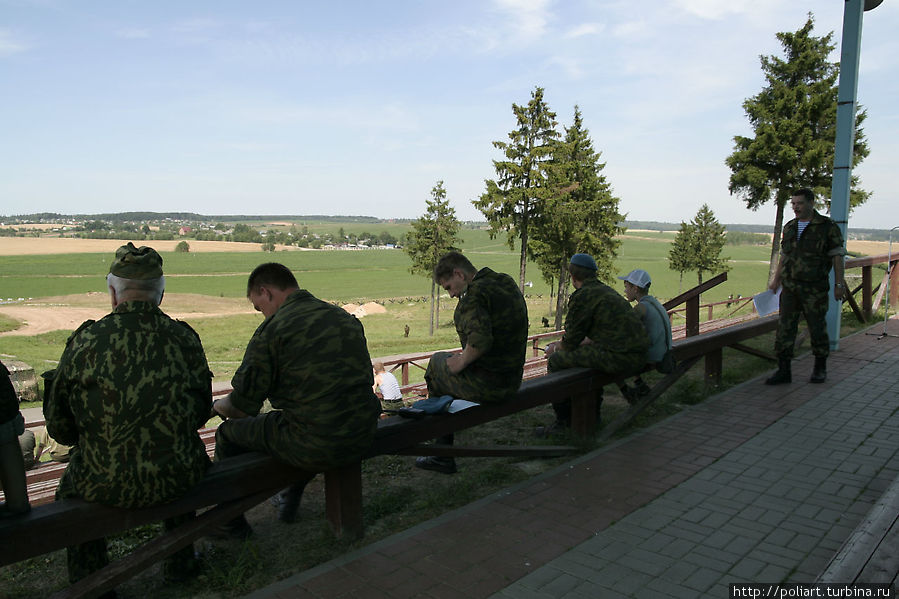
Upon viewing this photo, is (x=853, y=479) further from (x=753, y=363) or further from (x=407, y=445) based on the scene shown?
(x=753, y=363)

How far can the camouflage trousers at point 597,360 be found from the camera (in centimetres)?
479

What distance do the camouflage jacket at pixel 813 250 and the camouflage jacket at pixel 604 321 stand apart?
2467 millimetres

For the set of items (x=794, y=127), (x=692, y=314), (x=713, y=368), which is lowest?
(x=713, y=368)

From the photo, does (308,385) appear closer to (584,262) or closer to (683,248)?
(584,262)

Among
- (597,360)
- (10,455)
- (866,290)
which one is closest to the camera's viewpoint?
(10,455)

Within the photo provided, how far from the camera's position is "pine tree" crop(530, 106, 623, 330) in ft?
97.3

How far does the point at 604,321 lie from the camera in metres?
4.84

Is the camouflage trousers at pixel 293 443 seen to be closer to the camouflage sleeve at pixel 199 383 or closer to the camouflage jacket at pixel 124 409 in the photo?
the camouflage sleeve at pixel 199 383

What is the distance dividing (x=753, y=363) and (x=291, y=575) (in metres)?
6.19

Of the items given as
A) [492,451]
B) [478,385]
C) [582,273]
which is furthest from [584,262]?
[492,451]

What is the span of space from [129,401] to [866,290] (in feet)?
35.8

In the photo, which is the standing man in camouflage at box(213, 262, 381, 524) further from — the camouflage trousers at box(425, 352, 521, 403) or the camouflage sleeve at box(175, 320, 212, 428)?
the camouflage trousers at box(425, 352, 521, 403)

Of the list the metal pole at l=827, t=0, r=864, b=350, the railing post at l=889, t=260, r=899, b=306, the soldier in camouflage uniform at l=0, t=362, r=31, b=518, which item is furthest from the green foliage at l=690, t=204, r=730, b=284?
the soldier in camouflage uniform at l=0, t=362, r=31, b=518

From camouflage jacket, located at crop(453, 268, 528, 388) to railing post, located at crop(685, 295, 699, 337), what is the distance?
12.4 ft
